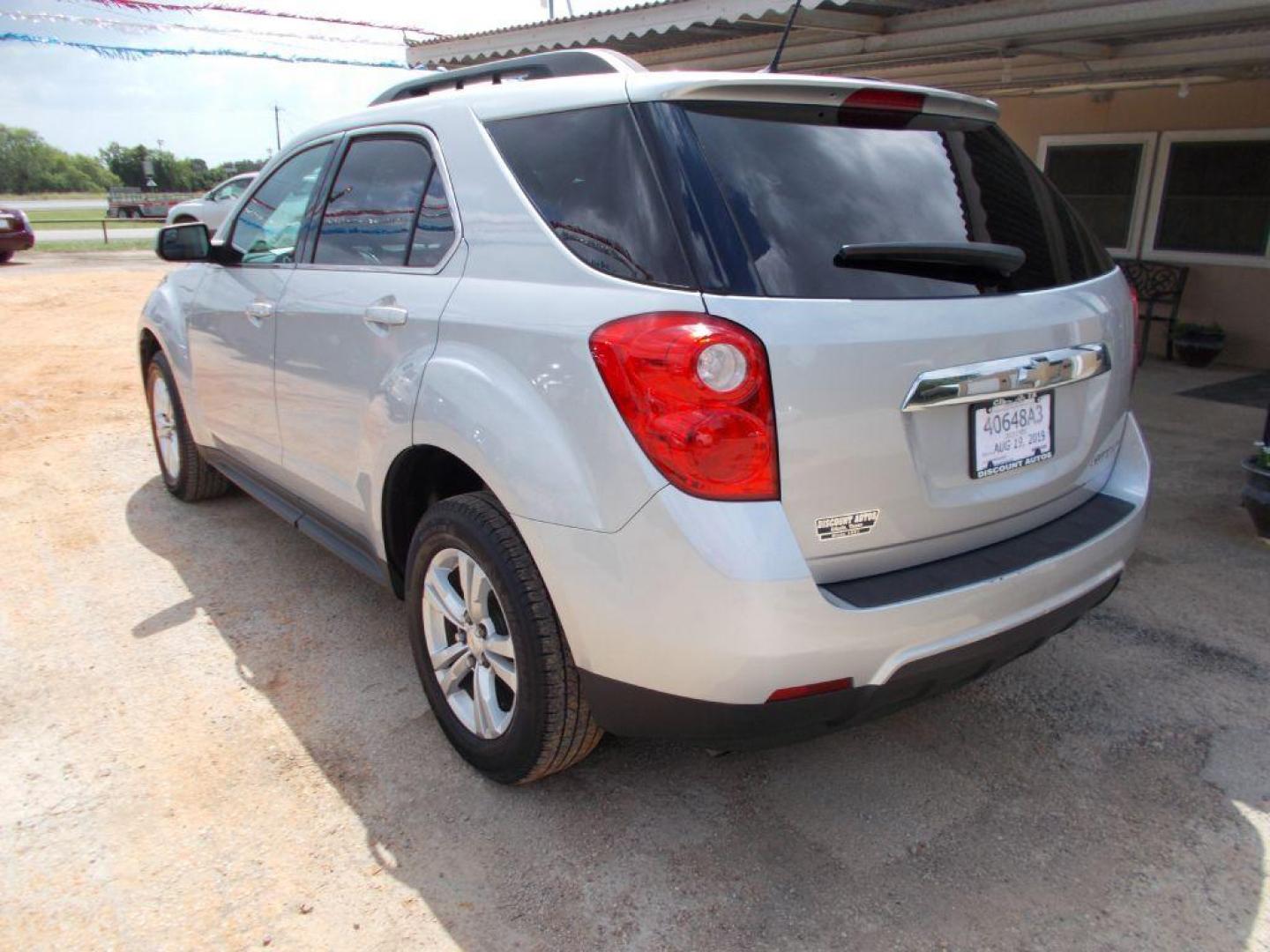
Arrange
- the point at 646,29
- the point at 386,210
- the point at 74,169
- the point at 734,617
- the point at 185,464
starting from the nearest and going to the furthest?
the point at 734,617
the point at 386,210
the point at 185,464
the point at 646,29
the point at 74,169

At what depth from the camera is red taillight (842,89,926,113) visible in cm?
226

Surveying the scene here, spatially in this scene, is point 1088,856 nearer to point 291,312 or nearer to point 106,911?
point 106,911

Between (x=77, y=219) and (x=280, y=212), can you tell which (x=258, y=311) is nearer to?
(x=280, y=212)

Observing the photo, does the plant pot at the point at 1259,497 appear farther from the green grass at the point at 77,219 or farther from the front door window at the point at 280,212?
the green grass at the point at 77,219

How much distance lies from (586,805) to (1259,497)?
3.43m

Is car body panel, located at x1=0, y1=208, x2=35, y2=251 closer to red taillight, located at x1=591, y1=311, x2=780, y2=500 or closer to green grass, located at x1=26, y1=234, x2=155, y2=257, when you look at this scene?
green grass, located at x1=26, y1=234, x2=155, y2=257

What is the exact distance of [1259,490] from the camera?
4.21 m

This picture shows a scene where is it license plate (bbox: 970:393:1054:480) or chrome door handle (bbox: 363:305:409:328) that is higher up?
chrome door handle (bbox: 363:305:409:328)

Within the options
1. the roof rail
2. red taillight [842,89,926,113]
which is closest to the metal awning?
the roof rail

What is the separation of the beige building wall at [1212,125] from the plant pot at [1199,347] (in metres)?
0.27

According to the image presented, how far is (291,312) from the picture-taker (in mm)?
3232

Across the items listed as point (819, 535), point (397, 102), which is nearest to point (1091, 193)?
point (397, 102)

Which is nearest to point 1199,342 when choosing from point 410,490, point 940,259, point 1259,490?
point 1259,490

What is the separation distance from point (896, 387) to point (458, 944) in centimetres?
153
